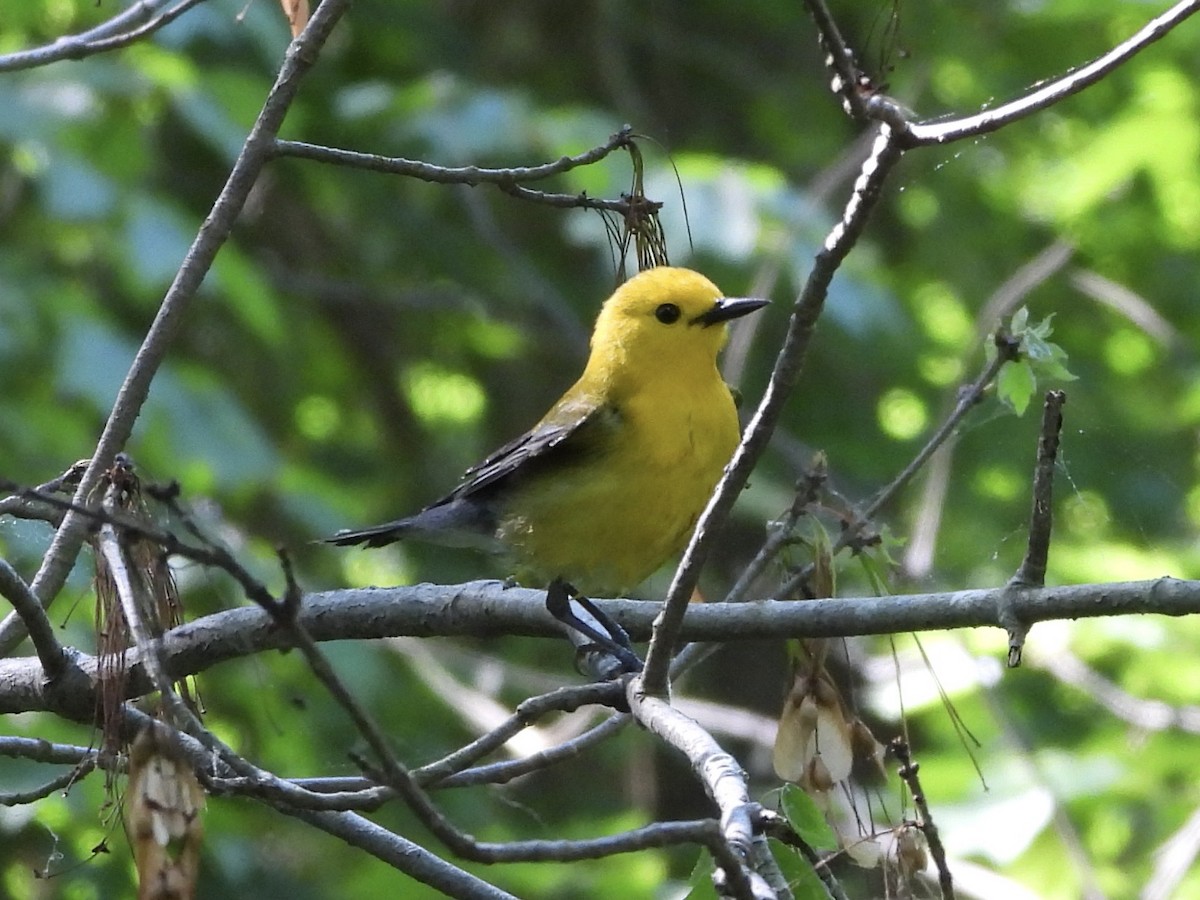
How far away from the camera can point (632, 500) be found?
3.99 m

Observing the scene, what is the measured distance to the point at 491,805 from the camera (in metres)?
8.38

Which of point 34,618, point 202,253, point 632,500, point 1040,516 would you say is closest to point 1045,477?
point 1040,516

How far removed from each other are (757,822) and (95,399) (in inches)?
187

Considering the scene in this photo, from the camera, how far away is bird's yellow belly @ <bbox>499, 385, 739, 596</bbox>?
3.99 metres

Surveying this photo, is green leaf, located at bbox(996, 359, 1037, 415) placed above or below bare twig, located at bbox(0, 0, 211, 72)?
below

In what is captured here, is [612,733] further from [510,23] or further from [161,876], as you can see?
[510,23]

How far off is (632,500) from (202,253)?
142 centimetres

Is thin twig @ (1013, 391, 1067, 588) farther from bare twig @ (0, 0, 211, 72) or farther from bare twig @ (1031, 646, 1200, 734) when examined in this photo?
bare twig @ (1031, 646, 1200, 734)

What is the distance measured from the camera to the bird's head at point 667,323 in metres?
4.36

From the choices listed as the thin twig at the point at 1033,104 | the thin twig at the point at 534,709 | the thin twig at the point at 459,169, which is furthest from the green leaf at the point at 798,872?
the thin twig at the point at 459,169

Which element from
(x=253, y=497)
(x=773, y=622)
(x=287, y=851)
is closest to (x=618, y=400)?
(x=773, y=622)

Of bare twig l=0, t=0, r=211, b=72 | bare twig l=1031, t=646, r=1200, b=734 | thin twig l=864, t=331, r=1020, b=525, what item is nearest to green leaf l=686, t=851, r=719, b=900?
thin twig l=864, t=331, r=1020, b=525

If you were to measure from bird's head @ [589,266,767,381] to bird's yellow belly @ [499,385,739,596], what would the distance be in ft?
0.71

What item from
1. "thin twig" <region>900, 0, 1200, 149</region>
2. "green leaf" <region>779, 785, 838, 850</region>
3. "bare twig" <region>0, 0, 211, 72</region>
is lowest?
"green leaf" <region>779, 785, 838, 850</region>
